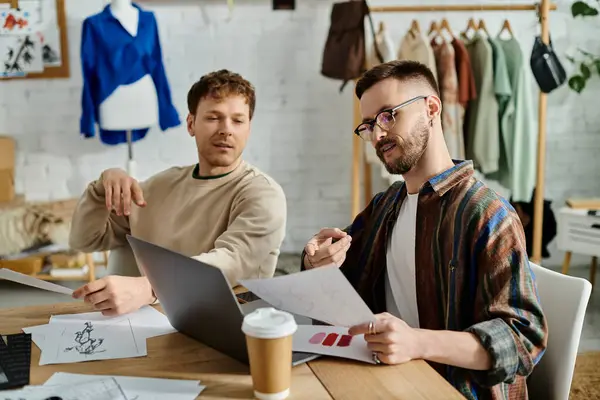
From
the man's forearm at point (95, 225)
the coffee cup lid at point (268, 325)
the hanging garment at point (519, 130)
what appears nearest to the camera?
the coffee cup lid at point (268, 325)

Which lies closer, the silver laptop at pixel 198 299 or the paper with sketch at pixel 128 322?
the silver laptop at pixel 198 299

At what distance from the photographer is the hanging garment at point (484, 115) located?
3.55 metres

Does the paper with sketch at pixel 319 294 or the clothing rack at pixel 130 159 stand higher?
the paper with sketch at pixel 319 294

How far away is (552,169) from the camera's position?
4.16 m

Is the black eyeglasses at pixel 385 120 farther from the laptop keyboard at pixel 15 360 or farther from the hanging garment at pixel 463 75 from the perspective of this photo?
the hanging garment at pixel 463 75

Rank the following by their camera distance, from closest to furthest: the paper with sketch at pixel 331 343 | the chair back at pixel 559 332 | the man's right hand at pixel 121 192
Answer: the paper with sketch at pixel 331 343 → the chair back at pixel 559 332 → the man's right hand at pixel 121 192

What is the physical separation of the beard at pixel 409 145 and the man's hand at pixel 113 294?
22.9 inches

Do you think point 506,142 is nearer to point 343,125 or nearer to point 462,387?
point 343,125

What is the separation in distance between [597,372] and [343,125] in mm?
1965

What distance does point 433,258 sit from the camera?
1.38 metres

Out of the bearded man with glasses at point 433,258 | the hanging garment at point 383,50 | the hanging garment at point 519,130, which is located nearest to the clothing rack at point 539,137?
the hanging garment at point 519,130

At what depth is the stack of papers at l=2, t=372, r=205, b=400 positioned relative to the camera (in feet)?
3.26

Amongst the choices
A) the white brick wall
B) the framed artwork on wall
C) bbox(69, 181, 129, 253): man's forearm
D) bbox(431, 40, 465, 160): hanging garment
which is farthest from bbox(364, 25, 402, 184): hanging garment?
bbox(69, 181, 129, 253): man's forearm

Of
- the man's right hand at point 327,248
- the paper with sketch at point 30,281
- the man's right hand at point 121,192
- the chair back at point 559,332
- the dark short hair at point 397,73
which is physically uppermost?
the dark short hair at point 397,73
